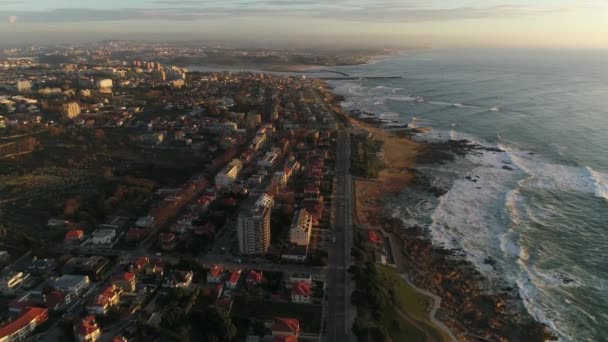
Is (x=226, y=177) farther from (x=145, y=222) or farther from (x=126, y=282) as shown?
(x=126, y=282)

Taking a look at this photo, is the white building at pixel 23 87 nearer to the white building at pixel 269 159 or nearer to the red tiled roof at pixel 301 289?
the white building at pixel 269 159

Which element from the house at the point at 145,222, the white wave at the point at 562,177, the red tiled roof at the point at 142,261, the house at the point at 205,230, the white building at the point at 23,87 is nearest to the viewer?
the red tiled roof at the point at 142,261

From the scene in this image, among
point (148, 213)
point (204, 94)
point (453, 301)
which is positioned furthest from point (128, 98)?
point (453, 301)

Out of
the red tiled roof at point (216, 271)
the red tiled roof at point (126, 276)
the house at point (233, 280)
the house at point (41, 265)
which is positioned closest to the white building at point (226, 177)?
the red tiled roof at point (216, 271)

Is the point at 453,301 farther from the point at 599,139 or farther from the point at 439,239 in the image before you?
the point at 599,139

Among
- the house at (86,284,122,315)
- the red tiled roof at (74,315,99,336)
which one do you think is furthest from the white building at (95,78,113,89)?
the red tiled roof at (74,315,99,336)

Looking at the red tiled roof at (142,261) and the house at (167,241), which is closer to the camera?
the red tiled roof at (142,261)
